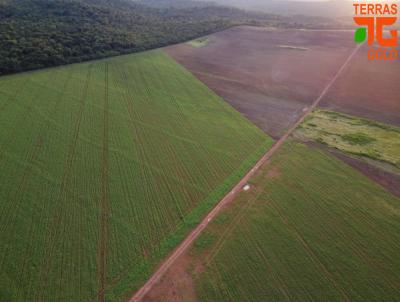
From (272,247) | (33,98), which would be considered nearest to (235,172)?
(272,247)

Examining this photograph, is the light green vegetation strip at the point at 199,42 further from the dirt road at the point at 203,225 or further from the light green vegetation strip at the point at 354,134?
the dirt road at the point at 203,225

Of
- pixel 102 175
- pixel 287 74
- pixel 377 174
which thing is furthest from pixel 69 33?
pixel 377 174

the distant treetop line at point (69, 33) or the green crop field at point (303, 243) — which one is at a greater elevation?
the distant treetop line at point (69, 33)

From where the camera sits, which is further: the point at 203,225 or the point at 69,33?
the point at 69,33

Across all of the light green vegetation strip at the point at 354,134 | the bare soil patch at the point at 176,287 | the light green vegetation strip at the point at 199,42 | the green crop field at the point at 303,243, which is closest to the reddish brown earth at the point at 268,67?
the light green vegetation strip at the point at 199,42

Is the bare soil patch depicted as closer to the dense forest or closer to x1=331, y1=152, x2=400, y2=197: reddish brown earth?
x1=331, y1=152, x2=400, y2=197: reddish brown earth

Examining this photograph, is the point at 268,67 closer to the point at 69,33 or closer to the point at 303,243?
the point at 303,243
